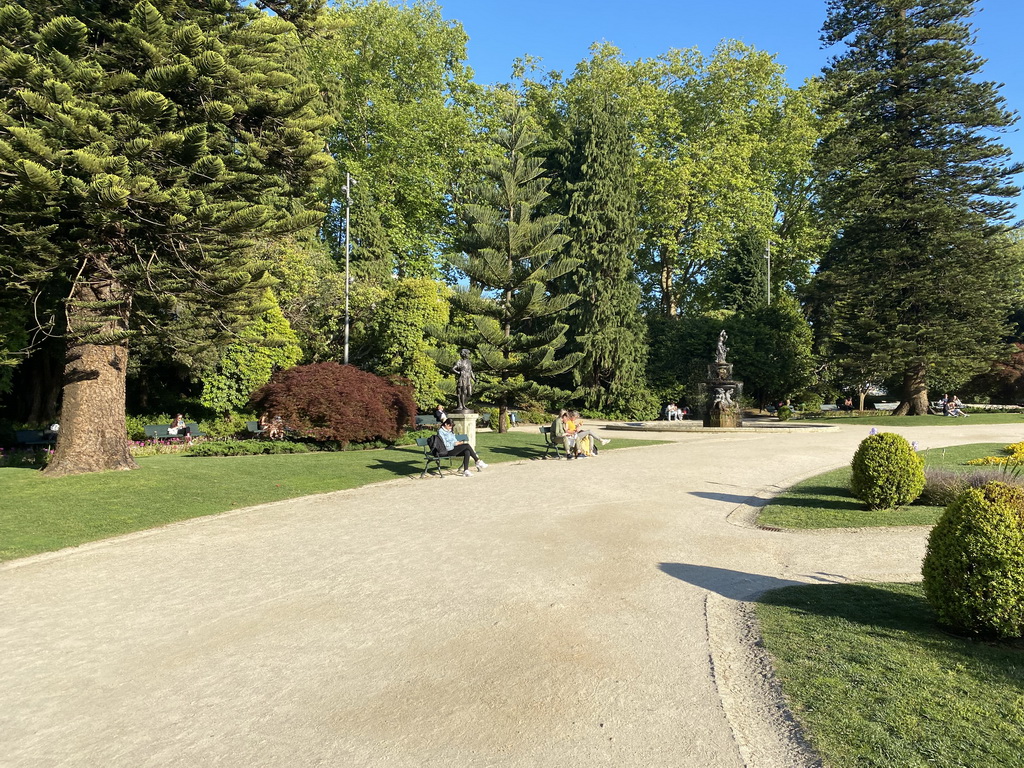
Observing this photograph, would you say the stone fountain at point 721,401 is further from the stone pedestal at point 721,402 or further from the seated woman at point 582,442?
the seated woman at point 582,442

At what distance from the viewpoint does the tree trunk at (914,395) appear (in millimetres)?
28781

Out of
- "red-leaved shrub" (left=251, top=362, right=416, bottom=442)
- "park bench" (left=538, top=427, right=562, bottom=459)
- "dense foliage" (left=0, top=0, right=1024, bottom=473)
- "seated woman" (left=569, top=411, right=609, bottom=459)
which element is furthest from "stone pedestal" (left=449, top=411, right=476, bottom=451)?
"dense foliage" (left=0, top=0, right=1024, bottom=473)

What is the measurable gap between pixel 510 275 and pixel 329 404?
30.5ft

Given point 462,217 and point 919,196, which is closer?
point 462,217

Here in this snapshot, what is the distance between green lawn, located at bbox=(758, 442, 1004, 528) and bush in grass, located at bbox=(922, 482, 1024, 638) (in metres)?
3.85

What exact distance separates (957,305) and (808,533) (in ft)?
80.3

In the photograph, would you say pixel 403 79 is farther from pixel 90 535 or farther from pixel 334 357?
pixel 90 535

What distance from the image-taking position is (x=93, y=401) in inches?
480

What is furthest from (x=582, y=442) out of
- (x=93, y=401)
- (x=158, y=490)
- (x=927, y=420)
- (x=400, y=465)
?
(x=927, y=420)

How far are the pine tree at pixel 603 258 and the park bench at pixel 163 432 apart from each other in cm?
1614

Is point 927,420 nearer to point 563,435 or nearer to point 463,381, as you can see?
point 563,435

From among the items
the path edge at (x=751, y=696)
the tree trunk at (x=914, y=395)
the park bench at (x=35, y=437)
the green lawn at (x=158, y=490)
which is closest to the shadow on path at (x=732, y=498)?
the green lawn at (x=158, y=490)

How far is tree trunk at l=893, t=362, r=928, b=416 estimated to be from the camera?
94.4 ft

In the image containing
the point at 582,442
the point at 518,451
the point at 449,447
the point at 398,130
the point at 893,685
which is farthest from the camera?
the point at 398,130
